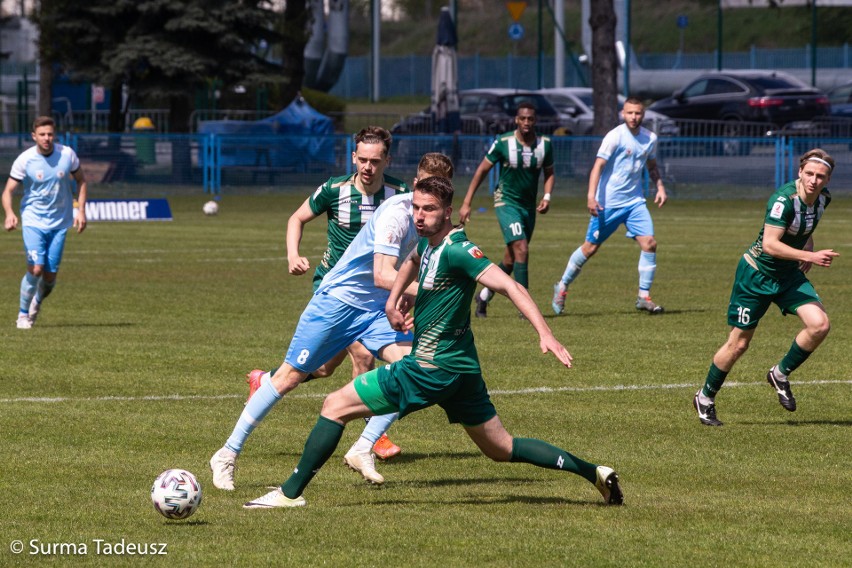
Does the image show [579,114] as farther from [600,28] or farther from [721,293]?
[721,293]

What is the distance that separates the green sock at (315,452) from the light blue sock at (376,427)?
3.09ft

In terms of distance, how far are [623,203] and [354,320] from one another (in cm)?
857

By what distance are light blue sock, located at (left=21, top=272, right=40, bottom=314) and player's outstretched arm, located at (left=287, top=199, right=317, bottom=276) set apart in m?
6.72

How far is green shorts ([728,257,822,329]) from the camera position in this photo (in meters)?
9.96

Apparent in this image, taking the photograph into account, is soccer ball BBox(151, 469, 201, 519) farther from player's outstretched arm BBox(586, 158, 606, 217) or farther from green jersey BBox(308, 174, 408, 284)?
player's outstretched arm BBox(586, 158, 606, 217)

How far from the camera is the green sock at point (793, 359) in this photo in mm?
10188

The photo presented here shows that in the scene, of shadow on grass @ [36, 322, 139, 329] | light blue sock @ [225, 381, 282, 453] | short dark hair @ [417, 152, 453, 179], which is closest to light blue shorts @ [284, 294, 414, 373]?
light blue sock @ [225, 381, 282, 453]

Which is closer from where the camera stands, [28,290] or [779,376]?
[779,376]

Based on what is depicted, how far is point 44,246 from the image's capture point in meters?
15.3

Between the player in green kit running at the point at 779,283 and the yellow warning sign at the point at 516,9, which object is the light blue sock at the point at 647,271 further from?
the yellow warning sign at the point at 516,9

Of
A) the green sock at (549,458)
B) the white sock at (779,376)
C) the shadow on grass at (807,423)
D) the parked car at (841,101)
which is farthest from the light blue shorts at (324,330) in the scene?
the parked car at (841,101)

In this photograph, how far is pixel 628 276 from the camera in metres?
20.4

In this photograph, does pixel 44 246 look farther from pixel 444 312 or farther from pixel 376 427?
pixel 444 312

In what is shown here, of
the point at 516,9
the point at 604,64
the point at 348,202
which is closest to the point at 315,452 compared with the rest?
the point at 348,202
